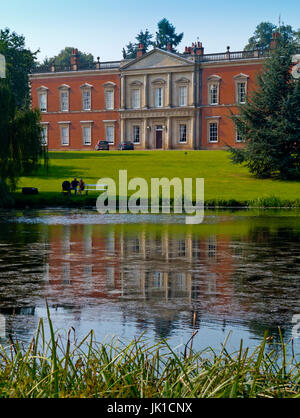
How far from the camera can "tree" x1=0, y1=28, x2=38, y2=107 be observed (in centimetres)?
8756

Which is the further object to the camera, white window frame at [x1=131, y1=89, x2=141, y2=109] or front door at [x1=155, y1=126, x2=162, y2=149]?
white window frame at [x1=131, y1=89, x2=141, y2=109]

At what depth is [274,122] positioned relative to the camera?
4975 centimetres

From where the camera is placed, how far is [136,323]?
9.81m

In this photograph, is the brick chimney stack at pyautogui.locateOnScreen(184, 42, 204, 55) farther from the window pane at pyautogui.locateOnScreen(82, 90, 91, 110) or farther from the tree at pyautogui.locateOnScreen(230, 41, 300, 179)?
the tree at pyautogui.locateOnScreen(230, 41, 300, 179)

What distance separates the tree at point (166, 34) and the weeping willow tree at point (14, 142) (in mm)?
85375

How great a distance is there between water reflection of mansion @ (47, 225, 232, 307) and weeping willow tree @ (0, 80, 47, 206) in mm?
12600

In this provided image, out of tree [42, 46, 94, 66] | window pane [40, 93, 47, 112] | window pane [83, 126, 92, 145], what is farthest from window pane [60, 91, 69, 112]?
tree [42, 46, 94, 66]

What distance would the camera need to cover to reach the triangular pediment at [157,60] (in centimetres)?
8180

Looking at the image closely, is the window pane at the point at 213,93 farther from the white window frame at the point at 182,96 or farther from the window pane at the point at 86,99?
the window pane at the point at 86,99

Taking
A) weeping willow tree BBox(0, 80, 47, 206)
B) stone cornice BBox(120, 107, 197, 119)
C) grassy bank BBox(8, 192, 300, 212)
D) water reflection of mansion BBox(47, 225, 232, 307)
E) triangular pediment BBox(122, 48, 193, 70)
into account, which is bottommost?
water reflection of mansion BBox(47, 225, 232, 307)
